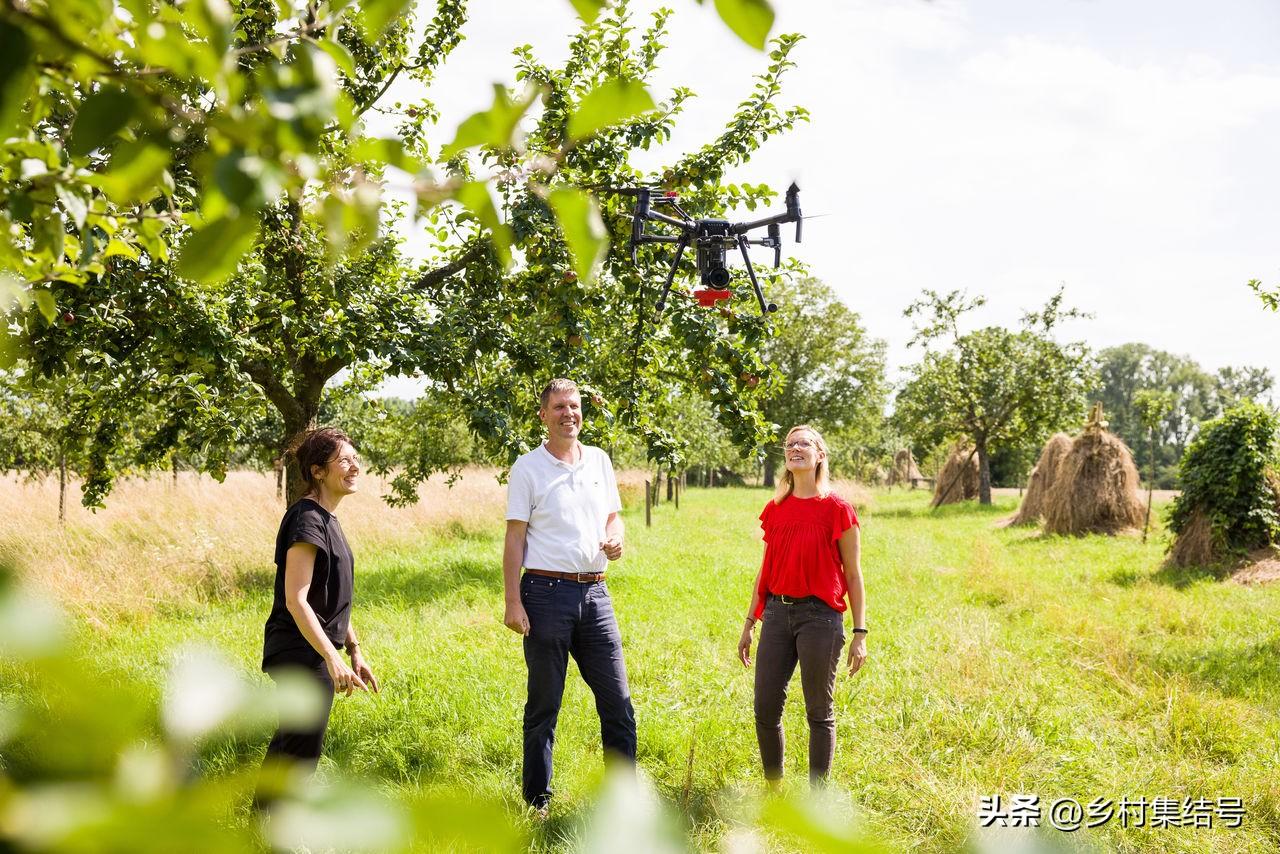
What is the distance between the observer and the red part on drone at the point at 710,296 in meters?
5.14

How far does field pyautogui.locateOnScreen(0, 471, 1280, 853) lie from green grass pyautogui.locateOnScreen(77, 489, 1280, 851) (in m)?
0.02

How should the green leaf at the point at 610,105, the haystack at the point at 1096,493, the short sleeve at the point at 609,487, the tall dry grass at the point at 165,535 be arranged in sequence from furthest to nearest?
the haystack at the point at 1096,493 → the tall dry grass at the point at 165,535 → the short sleeve at the point at 609,487 → the green leaf at the point at 610,105

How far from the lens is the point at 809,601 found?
3.57 meters

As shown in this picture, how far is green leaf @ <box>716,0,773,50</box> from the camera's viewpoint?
70 cm

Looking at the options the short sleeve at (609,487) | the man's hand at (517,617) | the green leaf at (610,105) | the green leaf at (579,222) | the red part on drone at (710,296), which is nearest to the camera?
the green leaf at (610,105)

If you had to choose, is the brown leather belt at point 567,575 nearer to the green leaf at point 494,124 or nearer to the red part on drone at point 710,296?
the red part on drone at point 710,296

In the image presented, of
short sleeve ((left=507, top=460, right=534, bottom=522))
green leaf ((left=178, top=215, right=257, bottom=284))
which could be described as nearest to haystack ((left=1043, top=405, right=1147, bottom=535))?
short sleeve ((left=507, top=460, right=534, bottom=522))

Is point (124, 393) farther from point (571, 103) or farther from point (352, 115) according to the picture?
point (352, 115)

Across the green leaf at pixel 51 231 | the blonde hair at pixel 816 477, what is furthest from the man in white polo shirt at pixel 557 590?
the green leaf at pixel 51 231

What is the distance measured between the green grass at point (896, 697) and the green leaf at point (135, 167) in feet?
4.30

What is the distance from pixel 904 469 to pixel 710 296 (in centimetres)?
4020

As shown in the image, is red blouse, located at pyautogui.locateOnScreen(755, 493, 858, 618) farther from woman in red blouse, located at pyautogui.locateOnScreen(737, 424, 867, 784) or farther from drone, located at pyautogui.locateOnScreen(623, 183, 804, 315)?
drone, located at pyautogui.locateOnScreen(623, 183, 804, 315)

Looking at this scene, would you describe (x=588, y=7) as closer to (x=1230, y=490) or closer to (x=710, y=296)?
(x=710, y=296)

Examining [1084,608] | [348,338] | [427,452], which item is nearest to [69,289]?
[348,338]
